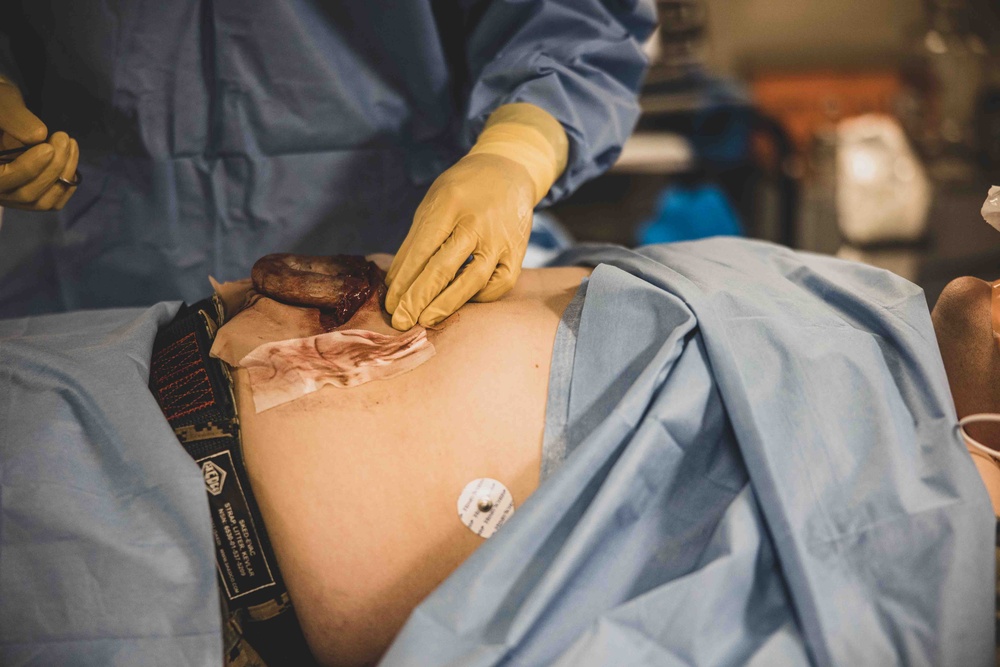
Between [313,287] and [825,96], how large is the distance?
9.62 feet

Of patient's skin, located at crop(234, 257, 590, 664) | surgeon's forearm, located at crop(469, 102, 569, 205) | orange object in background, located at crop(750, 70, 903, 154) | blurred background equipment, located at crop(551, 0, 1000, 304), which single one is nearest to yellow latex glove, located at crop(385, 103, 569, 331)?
surgeon's forearm, located at crop(469, 102, 569, 205)

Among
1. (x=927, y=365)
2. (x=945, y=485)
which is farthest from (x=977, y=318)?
(x=945, y=485)

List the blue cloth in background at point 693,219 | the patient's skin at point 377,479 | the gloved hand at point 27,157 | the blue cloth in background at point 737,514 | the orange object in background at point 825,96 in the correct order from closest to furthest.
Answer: the blue cloth in background at point 737,514, the patient's skin at point 377,479, the gloved hand at point 27,157, the blue cloth in background at point 693,219, the orange object in background at point 825,96

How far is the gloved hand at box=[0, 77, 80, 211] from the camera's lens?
3.18ft

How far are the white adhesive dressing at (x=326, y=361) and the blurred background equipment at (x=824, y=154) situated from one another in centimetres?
171

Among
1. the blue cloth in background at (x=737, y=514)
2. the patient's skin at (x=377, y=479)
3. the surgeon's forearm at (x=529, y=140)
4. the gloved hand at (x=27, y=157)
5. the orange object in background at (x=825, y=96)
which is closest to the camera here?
the blue cloth in background at (x=737, y=514)

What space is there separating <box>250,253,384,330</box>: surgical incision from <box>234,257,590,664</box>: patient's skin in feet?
0.41

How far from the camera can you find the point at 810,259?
38.5 inches

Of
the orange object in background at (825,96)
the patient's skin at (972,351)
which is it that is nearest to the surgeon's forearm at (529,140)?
the patient's skin at (972,351)

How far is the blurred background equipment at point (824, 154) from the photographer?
2.40m

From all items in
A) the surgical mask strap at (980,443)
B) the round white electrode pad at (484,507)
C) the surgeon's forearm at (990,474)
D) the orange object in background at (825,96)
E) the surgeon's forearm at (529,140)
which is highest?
the surgeon's forearm at (529,140)

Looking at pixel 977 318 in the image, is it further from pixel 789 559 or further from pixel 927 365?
pixel 789 559

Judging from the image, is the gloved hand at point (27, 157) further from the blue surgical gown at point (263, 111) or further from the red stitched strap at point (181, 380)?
the red stitched strap at point (181, 380)

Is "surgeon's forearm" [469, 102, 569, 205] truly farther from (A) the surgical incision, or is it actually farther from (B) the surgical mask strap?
(B) the surgical mask strap
